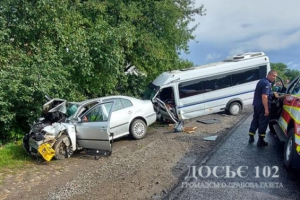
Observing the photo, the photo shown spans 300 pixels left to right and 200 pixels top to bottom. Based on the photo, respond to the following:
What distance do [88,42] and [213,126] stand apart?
5.87m

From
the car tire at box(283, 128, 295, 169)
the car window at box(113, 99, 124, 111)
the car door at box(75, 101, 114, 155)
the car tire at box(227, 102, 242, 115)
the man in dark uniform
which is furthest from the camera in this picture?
the car tire at box(227, 102, 242, 115)

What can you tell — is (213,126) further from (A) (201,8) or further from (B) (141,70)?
(A) (201,8)

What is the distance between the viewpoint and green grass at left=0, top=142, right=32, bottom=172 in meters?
7.30

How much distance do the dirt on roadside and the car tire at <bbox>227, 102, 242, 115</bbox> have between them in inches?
165

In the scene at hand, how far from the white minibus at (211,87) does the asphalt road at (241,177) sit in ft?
18.5

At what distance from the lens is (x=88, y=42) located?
10.2m

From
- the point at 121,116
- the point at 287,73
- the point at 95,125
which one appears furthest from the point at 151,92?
the point at 287,73

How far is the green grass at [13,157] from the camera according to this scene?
7.30 meters

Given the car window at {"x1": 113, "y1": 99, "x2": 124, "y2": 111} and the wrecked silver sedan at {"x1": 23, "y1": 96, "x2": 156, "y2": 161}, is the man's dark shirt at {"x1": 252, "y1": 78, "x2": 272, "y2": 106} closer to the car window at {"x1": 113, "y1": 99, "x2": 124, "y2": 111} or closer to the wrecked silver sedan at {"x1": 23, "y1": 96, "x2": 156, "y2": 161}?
the wrecked silver sedan at {"x1": 23, "y1": 96, "x2": 156, "y2": 161}

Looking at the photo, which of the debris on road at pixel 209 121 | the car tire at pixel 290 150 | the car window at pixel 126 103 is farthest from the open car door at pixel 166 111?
the car tire at pixel 290 150

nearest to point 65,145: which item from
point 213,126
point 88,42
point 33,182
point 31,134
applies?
point 31,134

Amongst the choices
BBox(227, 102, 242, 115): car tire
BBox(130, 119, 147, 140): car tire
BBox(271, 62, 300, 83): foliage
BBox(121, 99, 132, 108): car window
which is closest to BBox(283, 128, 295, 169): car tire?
BBox(271, 62, 300, 83): foliage

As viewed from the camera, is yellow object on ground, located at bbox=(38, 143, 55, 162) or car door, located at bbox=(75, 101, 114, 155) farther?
car door, located at bbox=(75, 101, 114, 155)

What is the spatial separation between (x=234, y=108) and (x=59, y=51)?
847cm
